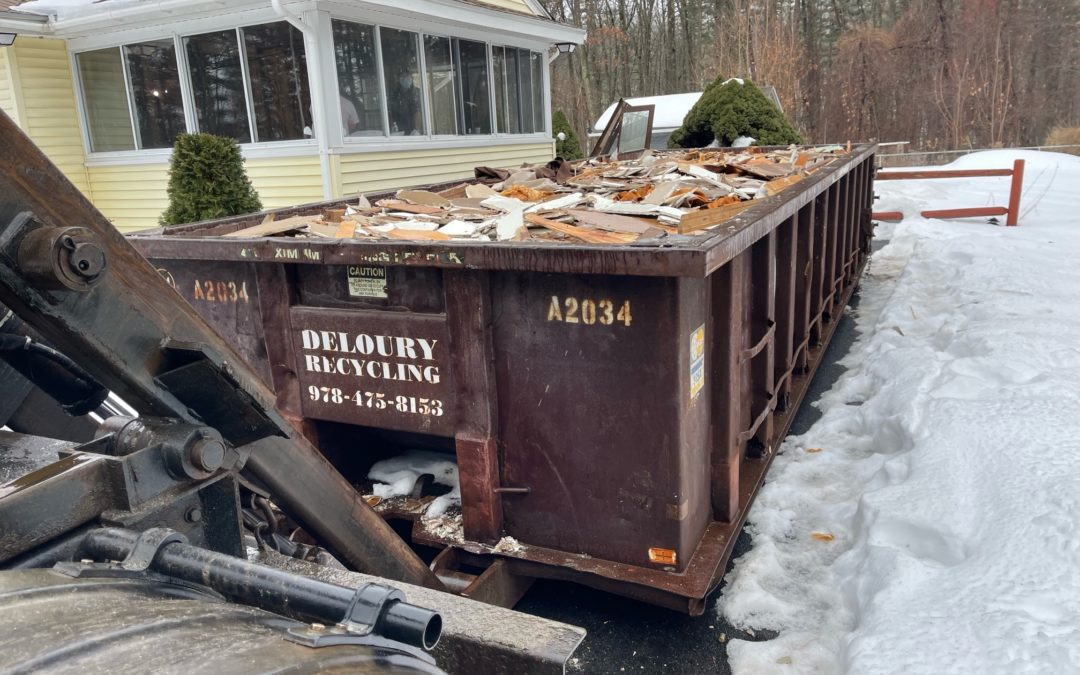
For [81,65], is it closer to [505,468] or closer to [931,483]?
[505,468]

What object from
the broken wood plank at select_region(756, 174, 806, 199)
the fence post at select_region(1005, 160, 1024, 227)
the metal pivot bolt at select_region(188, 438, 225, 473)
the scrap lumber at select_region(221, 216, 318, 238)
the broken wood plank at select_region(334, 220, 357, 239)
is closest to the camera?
the metal pivot bolt at select_region(188, 438, 225, 473)

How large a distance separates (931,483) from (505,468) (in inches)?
76.9

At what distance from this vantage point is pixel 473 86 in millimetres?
13977

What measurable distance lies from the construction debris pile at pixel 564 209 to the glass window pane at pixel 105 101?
9.54 metres

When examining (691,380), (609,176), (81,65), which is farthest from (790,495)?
(81,65)

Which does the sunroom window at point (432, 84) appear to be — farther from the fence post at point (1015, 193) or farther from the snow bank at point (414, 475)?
the fence post at point (1015, 193)

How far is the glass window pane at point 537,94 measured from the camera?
15961mm

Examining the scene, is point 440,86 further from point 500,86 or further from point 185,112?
point 185,112

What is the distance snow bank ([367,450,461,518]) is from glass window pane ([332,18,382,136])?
8.24 m

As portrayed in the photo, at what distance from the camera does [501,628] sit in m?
1.70

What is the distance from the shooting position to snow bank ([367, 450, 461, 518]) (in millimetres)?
3311

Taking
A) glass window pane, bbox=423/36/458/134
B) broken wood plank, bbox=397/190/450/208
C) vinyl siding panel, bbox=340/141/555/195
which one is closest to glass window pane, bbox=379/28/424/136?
glass window pane, bbox=423/36/458/134

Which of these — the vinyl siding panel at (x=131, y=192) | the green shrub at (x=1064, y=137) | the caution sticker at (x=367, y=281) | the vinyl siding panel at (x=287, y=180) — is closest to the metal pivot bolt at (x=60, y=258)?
the caution sticker at (x=367, y=281)

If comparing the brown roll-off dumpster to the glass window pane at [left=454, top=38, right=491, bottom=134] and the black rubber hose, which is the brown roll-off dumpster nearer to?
the black rubber hose
